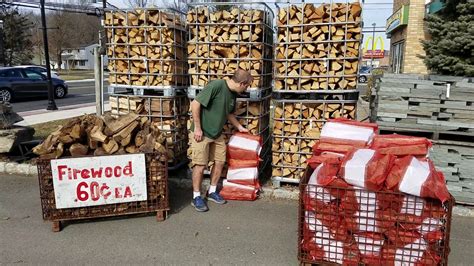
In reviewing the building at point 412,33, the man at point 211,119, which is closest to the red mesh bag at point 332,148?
the man at point 211,119

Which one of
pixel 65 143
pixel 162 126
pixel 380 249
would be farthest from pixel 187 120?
pixel 380 249

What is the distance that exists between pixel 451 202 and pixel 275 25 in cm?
311

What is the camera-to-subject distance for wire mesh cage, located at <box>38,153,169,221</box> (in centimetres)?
405

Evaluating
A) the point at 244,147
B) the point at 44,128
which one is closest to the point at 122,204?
the point at 244,147

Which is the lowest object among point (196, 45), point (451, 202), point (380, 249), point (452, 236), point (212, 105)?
point (452, 236)

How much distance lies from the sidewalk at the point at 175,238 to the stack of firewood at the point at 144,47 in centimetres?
193

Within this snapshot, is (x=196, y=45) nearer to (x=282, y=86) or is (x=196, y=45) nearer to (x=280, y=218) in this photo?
(x=282, y=86)

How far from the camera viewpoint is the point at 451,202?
2.79m

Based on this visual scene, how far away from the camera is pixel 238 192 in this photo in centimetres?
502

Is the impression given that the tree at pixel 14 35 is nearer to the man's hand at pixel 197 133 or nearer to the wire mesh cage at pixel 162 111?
the wire mesh cage at pixel 162 111

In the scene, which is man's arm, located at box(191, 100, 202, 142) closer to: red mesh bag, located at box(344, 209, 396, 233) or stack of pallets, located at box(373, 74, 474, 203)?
red mesh bag, located at box(344, 209, 396, 233)

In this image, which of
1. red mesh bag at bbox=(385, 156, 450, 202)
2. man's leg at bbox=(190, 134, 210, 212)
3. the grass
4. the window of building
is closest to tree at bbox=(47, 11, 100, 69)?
the window of building

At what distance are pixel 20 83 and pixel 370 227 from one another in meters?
17.7

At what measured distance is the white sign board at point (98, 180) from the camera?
13.3 ft
